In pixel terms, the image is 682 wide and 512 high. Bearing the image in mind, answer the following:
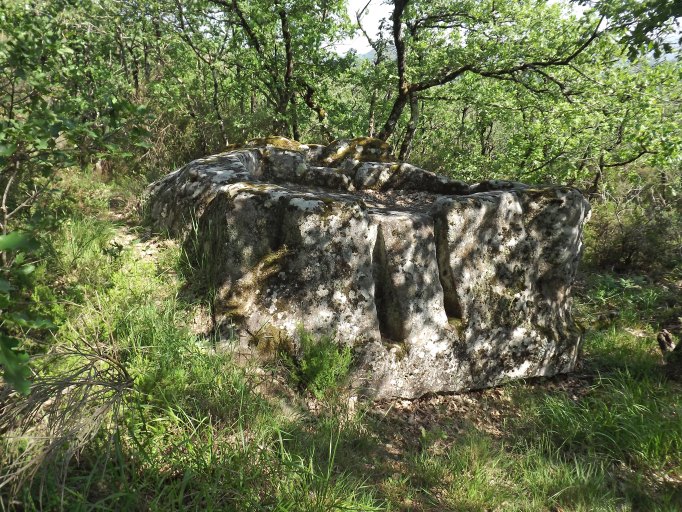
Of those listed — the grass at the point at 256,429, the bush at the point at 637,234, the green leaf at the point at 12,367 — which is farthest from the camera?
the bush at the point at 637,234

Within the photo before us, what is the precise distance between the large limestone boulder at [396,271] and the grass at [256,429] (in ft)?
1.15

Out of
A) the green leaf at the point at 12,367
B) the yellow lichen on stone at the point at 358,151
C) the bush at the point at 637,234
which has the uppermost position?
the yellow lichen on stone at the point at 358,151

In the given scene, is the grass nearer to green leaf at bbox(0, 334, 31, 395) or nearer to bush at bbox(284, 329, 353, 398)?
bush at bbox(284, 329, 353, 398)

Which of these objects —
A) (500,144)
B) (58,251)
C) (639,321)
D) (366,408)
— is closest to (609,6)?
(639,321)

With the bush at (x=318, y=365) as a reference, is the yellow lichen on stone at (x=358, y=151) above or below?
above

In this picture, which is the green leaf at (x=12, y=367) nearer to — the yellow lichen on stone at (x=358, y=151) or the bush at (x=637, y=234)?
the yellow lichen on stone at (x=358, y=151)

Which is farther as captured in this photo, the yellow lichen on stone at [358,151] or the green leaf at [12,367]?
the yellow lichen on stone at [358,151]

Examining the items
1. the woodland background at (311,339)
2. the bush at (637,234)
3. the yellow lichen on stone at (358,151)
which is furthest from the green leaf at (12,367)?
the bush at (637,234)

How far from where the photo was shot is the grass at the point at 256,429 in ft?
6.81

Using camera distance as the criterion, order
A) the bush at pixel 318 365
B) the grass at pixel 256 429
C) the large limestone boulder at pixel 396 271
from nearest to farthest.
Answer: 1. the grass at pixel 256 429
2. the bush at pixel 318 365
3. the large limestone boulder at pixel 396 271

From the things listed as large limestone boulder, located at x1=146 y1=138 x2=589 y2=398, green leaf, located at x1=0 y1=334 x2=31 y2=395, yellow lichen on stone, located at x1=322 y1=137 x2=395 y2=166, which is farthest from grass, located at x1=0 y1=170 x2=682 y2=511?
yellow lichen on stone, located at x1=322 y1=137 x2=395 y2=166

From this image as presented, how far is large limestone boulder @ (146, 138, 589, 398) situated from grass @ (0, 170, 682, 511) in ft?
1.15

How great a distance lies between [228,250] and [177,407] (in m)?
1.58

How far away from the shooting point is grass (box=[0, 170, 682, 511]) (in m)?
2.07
